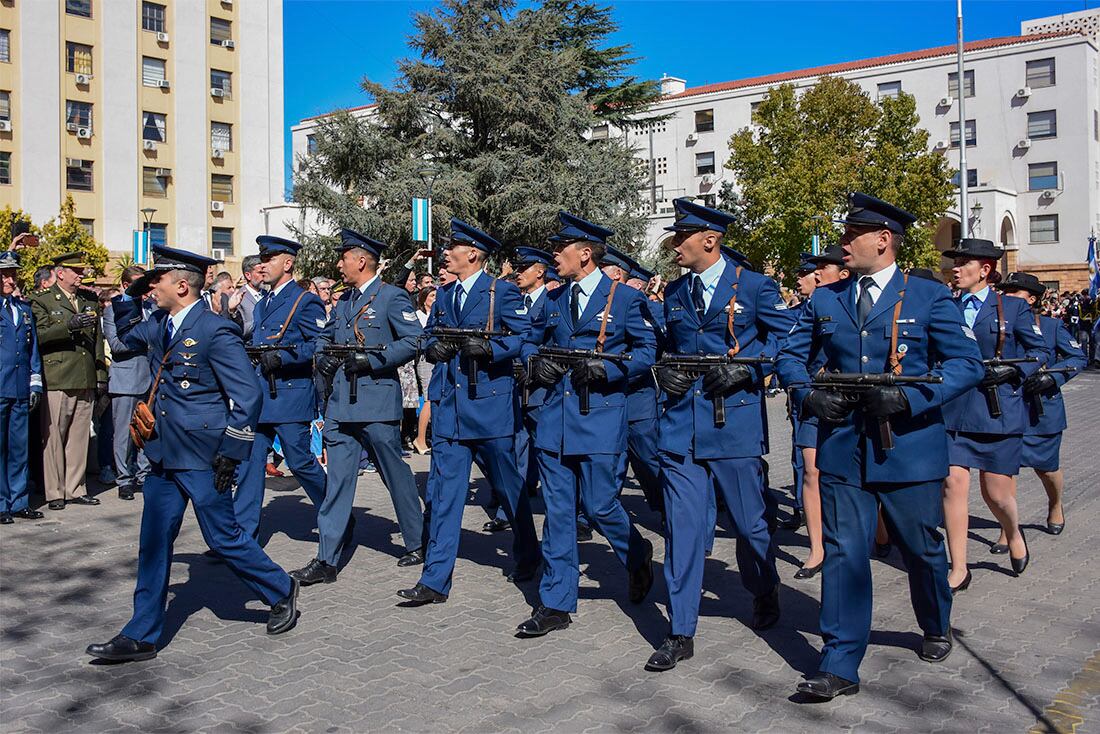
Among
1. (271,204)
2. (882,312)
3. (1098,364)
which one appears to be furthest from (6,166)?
(882,312)

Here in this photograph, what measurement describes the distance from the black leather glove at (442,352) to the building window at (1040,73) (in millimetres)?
63077

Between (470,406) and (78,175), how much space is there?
53.2 meters

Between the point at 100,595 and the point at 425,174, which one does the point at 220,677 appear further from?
the point at 425,174

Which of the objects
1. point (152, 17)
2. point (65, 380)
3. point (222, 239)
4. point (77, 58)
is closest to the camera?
point (65, 380)

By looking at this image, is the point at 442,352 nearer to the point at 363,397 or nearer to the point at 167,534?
the point at 363,397

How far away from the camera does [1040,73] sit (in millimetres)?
61562

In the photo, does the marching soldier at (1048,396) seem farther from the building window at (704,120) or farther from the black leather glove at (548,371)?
the building window at (704,120)

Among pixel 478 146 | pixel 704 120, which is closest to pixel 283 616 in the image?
pixel 478 146

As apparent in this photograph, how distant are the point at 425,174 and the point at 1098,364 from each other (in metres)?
21.0

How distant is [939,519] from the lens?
5.30m

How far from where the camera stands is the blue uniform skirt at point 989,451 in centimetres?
745

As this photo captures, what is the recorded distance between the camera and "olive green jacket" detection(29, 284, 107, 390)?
10461mm

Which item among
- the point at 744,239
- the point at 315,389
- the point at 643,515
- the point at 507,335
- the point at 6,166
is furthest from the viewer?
the point at 6,166

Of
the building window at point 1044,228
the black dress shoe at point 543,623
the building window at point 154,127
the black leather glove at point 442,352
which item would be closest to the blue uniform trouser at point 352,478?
the black leather glove at point 442,352
